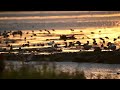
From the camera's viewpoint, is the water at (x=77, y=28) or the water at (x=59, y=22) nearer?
the water at (x=77, y=28)

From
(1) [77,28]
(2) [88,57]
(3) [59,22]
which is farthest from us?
(3) [59,22]

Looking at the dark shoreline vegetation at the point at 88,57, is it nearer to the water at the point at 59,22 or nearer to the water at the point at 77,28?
the water at the point at 77,28

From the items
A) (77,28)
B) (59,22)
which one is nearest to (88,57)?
(77,28)

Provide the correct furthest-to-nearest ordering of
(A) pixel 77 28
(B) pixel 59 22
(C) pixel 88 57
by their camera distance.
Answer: (B) pixel 59 22 → (A) pixel 77 28 → (C) pixel 88 57

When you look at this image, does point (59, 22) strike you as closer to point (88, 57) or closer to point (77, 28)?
point (77, 28)

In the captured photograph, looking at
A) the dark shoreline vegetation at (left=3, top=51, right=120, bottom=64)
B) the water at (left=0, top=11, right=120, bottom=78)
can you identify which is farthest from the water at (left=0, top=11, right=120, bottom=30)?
the dark shoreline vegetation at (left=3, top=51, right=120, bottom=64)

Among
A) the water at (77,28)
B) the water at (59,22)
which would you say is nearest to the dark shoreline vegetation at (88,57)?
the water at (77,28)

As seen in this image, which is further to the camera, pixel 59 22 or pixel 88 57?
pixel 59 22

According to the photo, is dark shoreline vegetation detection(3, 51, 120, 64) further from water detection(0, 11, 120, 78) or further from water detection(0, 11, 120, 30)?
water detection(0, 11, 120, 30)

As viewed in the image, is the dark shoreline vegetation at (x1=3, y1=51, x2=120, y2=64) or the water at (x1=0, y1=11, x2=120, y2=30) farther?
the water at (x1=0, y1=11, x2=120, y2=30)
